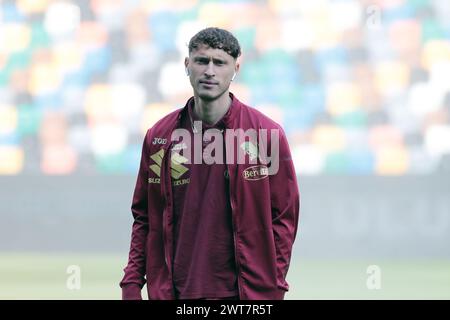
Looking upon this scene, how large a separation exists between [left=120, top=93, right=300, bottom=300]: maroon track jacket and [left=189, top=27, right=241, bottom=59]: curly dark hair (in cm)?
22

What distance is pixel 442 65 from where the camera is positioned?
13.1 meters

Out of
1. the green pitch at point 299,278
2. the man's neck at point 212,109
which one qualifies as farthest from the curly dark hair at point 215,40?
the green pitch at point 299,278

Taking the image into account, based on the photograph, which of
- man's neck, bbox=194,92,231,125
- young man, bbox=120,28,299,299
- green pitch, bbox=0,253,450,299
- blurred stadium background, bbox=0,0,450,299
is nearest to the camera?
young man, bbox=120,28,299,299

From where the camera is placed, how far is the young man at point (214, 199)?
3.89m

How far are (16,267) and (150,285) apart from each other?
785 centimetres

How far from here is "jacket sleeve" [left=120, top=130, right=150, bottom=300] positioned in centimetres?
404

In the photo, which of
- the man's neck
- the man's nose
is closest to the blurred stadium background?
the man's neck

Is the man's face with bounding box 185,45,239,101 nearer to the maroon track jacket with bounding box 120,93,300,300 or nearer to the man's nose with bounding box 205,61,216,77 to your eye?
the man's nose with bounding box 205,61,216,77

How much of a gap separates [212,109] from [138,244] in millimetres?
560

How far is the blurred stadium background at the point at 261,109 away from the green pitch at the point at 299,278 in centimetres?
8

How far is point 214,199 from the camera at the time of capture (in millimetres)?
3916

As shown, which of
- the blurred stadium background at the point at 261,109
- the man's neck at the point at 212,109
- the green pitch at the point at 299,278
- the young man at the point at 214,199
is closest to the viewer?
the young man at the point at 214,199

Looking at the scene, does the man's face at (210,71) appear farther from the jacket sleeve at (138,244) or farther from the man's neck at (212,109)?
the jacket sleeve at (138,244)

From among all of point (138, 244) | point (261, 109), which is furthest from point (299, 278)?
point (138, 244)
